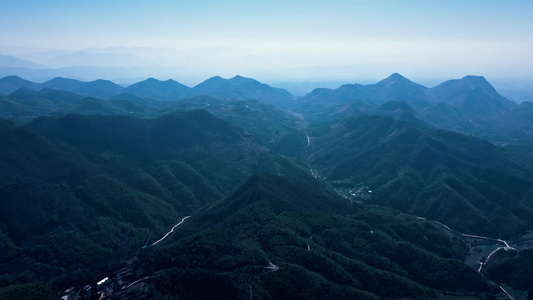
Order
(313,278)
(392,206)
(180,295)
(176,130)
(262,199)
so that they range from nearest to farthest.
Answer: (180,295) → (313,278) → (262,199) → (392,206) → (176,130)

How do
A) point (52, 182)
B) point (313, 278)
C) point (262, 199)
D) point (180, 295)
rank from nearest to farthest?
point (180, 295)
point (313, 278)
point (262, 199)
point (52, 182)

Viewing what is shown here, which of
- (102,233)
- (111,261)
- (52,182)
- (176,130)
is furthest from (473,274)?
(176,130)

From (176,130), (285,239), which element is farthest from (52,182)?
(285,239)

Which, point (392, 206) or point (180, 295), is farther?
point (392, 206)

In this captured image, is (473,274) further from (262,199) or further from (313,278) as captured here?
(262,199)

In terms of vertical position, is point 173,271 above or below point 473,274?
above

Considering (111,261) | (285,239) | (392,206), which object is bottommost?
(392,206)

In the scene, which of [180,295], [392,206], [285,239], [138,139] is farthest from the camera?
[138,139]

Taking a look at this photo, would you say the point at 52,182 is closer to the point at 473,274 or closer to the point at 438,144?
the point at 473,274

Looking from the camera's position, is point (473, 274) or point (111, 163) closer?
point (473, 274)
